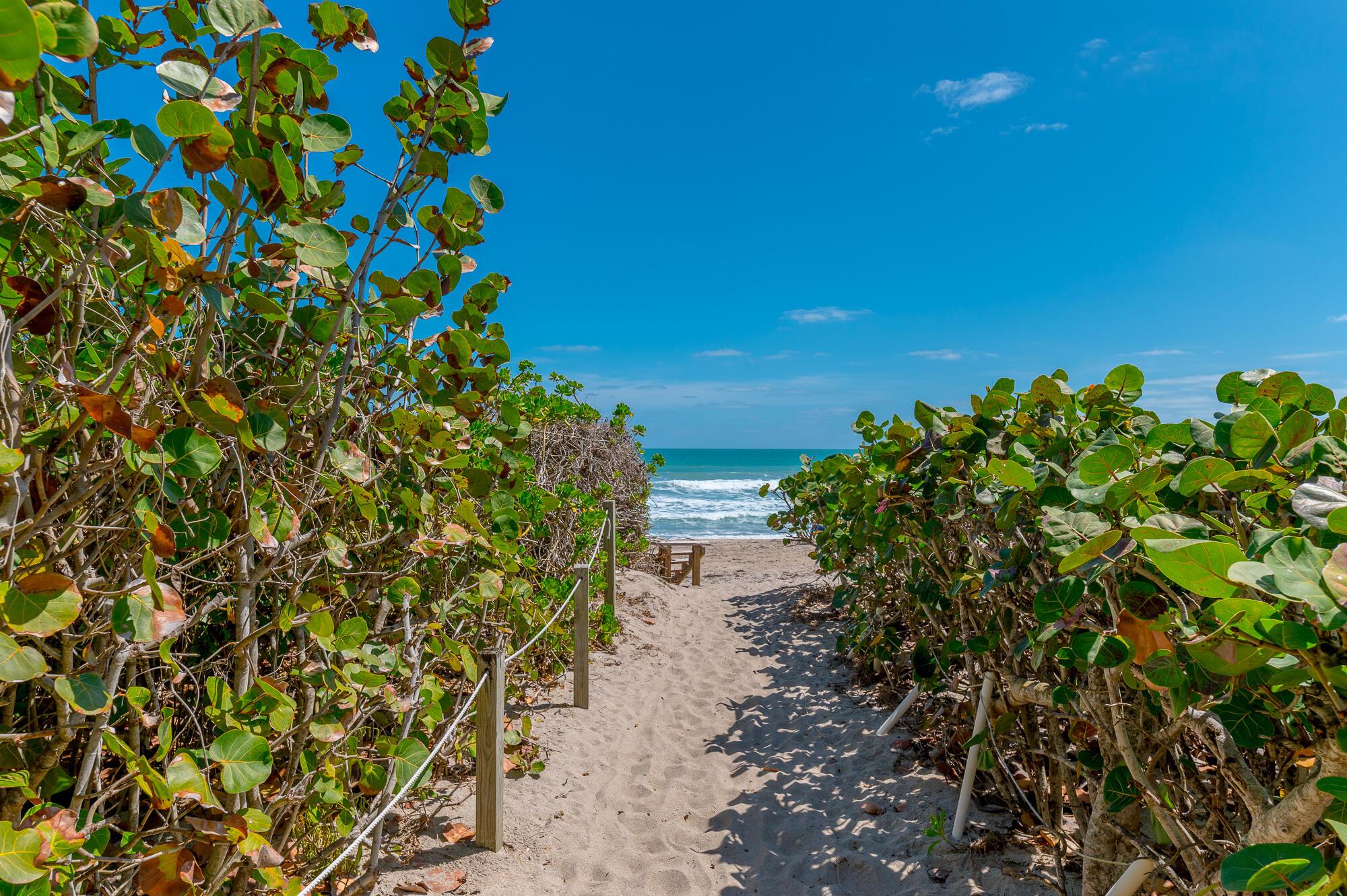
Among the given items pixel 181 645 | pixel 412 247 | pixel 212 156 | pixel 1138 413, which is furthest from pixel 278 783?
pixel 1138 413

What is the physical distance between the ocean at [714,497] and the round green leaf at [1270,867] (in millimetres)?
9176

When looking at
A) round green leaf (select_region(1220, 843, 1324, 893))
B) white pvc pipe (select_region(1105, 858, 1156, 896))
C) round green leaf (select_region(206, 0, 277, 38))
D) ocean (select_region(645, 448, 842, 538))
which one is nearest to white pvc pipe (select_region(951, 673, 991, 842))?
white pvc pipe (select_region(1105, 858, 1156, 896))

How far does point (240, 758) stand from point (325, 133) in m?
1.33

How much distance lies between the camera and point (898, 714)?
3.74 metres

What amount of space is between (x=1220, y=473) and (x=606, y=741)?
376cm

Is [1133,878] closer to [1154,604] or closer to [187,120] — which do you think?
[1154,604]

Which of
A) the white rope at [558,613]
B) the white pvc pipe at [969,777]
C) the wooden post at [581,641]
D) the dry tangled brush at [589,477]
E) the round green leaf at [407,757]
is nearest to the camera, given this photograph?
the round green leaf at [407,757]

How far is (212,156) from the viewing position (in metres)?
1.10

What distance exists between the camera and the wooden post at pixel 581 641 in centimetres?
436

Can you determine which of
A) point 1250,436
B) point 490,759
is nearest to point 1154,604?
point 1250,436

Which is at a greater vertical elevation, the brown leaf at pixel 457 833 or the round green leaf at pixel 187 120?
the round green leaf at pixel 187 120

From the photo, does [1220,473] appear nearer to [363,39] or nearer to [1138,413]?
[1138,413]

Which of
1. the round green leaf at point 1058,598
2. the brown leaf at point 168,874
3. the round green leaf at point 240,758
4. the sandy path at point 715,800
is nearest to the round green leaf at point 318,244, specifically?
the round green leaf at point 240,758

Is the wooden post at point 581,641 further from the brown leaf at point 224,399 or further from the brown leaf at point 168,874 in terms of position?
the brown leaf at point 224,399
